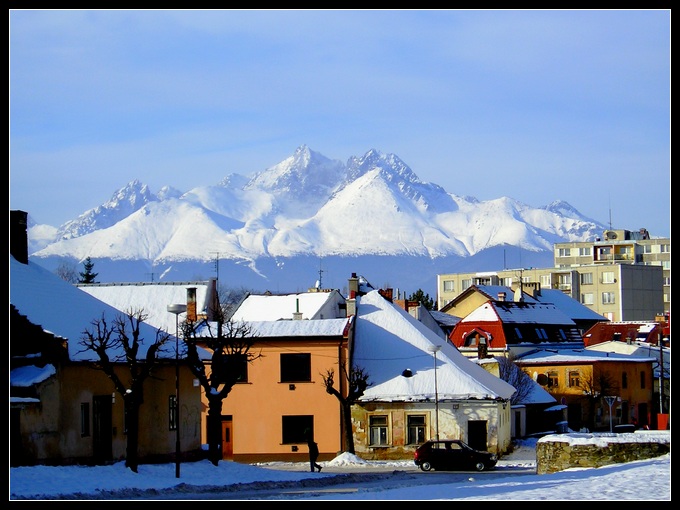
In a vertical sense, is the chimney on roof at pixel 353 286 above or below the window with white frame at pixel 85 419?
above

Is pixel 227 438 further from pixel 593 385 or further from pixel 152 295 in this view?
pixel 593 385

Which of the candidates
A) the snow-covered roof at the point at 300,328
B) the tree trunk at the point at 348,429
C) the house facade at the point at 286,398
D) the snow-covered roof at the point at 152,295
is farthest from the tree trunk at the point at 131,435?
the snow-covered roof at the point at 152,295

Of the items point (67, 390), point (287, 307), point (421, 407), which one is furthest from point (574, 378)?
point (67, 390)

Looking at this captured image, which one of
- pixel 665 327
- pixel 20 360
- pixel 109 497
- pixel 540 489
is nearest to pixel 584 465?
pixel 540 489

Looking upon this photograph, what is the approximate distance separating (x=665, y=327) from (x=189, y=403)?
243ft

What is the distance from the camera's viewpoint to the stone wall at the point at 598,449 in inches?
1444

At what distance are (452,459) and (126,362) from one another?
14.4 meters

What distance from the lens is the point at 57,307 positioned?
41.2 meters

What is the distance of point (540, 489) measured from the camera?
2689cm

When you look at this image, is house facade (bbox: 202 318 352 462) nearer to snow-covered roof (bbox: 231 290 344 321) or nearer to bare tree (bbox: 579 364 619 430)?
snow-covered roof (bbox: 231 290 344 321)

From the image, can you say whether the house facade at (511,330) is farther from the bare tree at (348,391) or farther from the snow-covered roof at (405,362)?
the bare tree at (348,391)

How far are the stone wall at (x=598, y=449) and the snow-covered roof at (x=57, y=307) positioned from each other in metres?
13.1
